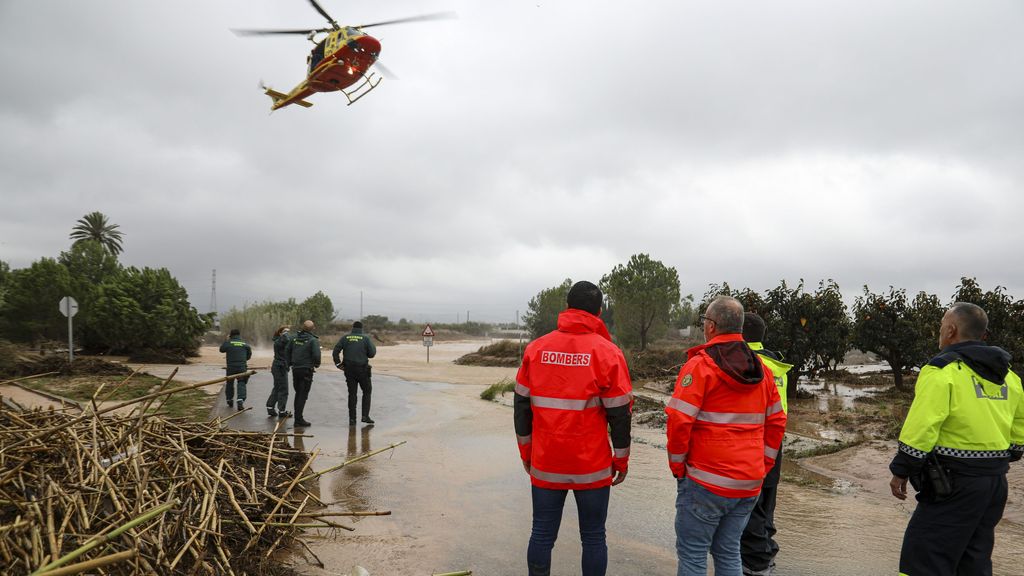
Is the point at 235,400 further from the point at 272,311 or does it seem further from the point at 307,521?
the point at 272,311

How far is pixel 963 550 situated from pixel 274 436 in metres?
5.15

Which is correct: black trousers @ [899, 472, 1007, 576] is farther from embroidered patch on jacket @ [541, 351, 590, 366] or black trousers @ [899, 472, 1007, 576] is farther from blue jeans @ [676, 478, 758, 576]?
embroidered patch on jacket @ [541, 351, 590, 366]

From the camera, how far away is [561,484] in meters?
3.55

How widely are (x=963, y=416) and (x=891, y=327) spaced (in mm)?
15695

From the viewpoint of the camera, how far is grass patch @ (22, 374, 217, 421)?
11.6 meters

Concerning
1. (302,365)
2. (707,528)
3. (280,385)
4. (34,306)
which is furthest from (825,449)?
(34,306)

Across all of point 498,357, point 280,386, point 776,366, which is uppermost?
point 776,366

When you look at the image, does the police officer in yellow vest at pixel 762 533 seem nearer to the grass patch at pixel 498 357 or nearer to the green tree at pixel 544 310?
the grass patch at pixel 498 357

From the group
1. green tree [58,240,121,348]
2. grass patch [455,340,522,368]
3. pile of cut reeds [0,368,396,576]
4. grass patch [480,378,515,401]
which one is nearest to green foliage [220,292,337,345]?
green tree [58,240,121,348]

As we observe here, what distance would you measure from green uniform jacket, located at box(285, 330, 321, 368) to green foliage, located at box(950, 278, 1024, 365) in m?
13.9

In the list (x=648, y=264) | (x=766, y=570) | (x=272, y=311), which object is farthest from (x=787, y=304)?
(x=272, y=311)

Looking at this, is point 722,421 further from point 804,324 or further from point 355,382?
point 804,324

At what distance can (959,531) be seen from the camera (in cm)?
342

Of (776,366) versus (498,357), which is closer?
(776,366)
